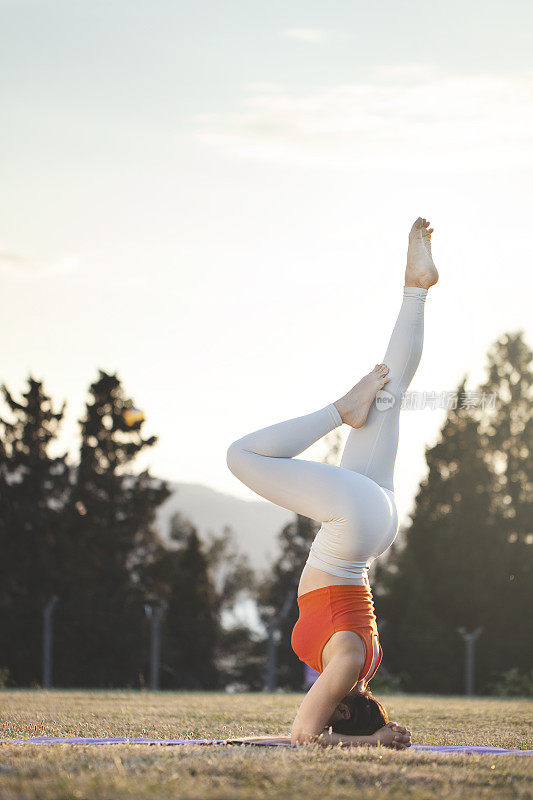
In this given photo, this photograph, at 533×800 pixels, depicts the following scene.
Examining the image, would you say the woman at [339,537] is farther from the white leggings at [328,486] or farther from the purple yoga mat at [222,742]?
the purple yoga mat at [222,742]

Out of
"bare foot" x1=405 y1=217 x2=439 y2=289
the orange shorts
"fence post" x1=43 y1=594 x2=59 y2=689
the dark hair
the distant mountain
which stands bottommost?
"fence post" x1=43 y1=594 x2=59 y2=689

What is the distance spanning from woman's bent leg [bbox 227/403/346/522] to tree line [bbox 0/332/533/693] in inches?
1069

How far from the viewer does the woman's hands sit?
5094 millimetres

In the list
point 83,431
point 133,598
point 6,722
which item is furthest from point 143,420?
point 6,722

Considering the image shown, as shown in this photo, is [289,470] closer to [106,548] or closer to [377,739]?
[377,739]

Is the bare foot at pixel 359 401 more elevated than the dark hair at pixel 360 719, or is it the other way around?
the bare foot at pixel 359 401

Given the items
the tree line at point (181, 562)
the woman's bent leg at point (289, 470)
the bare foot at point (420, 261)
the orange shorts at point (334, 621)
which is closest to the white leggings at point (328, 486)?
the woman's bent leg at point (289, 470)

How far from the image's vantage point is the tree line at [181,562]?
105 feet

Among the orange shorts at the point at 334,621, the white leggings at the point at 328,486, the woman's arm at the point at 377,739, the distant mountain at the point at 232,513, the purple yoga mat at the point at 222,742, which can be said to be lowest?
the purple yoga mat at the point at 222,742

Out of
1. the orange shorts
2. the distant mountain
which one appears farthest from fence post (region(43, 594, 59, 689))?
the distant mountain

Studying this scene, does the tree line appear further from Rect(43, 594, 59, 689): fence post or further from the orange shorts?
the orange shorts

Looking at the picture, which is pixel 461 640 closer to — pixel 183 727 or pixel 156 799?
pixel 183 727

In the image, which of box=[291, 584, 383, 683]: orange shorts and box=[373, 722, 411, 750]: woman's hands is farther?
box=[291, 584, 383, 683]: orange shorts

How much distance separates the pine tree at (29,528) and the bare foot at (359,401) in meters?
27.3
